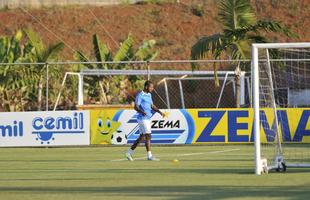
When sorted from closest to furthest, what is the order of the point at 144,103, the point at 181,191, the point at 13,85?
Answer: the point at 181,191
the point at 144,103
the point at 13,85

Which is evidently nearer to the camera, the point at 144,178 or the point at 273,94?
the point at 144,178

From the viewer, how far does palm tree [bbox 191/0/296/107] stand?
29.5 metres

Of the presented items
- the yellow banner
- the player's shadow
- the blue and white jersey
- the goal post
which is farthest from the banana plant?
the player's shadow

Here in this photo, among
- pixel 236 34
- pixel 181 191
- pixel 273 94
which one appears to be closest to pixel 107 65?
pixel 236 34

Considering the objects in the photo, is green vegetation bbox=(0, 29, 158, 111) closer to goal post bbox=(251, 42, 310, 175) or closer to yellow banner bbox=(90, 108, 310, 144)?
goal post bbox=(251, 42, 310, 175)

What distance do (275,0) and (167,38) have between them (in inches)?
324

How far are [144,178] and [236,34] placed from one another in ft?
50.6

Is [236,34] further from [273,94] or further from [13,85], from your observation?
[13,85]

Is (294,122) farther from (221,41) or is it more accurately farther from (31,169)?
(31,169)

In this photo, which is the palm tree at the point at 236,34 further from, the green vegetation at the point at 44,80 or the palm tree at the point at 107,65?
the palm tree at the point at 107,65

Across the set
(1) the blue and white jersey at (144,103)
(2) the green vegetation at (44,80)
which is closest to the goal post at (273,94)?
(1) the blue and white jersey at (144,103)

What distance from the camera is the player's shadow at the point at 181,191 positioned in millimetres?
11969

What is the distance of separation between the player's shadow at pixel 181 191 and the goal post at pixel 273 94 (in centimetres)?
254

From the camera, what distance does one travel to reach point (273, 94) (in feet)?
56.9
